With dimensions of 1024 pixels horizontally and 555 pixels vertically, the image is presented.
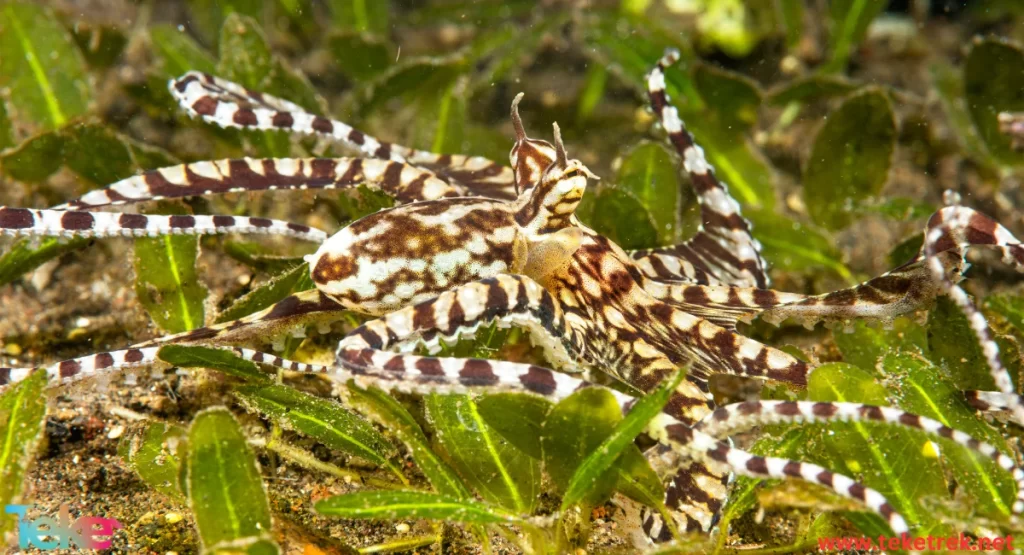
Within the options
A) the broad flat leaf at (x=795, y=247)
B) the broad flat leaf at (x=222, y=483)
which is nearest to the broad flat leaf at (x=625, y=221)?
the broad flat leaf at (x=795, y=247)

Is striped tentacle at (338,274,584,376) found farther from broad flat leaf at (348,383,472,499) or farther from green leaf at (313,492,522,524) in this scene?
green leaf at (313,492,522,524)

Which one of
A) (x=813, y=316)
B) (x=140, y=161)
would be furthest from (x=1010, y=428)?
(x=140, y=161)

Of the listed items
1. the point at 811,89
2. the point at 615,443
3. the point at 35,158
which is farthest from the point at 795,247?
the point at 35,158

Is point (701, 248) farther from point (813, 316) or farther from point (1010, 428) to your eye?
point (1010, 428)

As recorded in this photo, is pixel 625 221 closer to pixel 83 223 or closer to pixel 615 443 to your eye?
pixel 615 443

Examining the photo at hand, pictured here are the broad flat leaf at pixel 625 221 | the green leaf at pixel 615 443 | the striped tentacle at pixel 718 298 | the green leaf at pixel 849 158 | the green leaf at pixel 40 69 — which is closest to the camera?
the green leaf at pixel 615 443

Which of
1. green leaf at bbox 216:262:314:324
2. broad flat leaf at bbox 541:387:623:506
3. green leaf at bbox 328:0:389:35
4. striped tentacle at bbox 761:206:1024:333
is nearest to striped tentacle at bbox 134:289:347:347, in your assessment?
green leaf at bbox 216:262:314:324

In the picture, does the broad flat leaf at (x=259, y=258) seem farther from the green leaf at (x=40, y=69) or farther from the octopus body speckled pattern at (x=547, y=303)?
the green leaf at (x=40, y=69)
